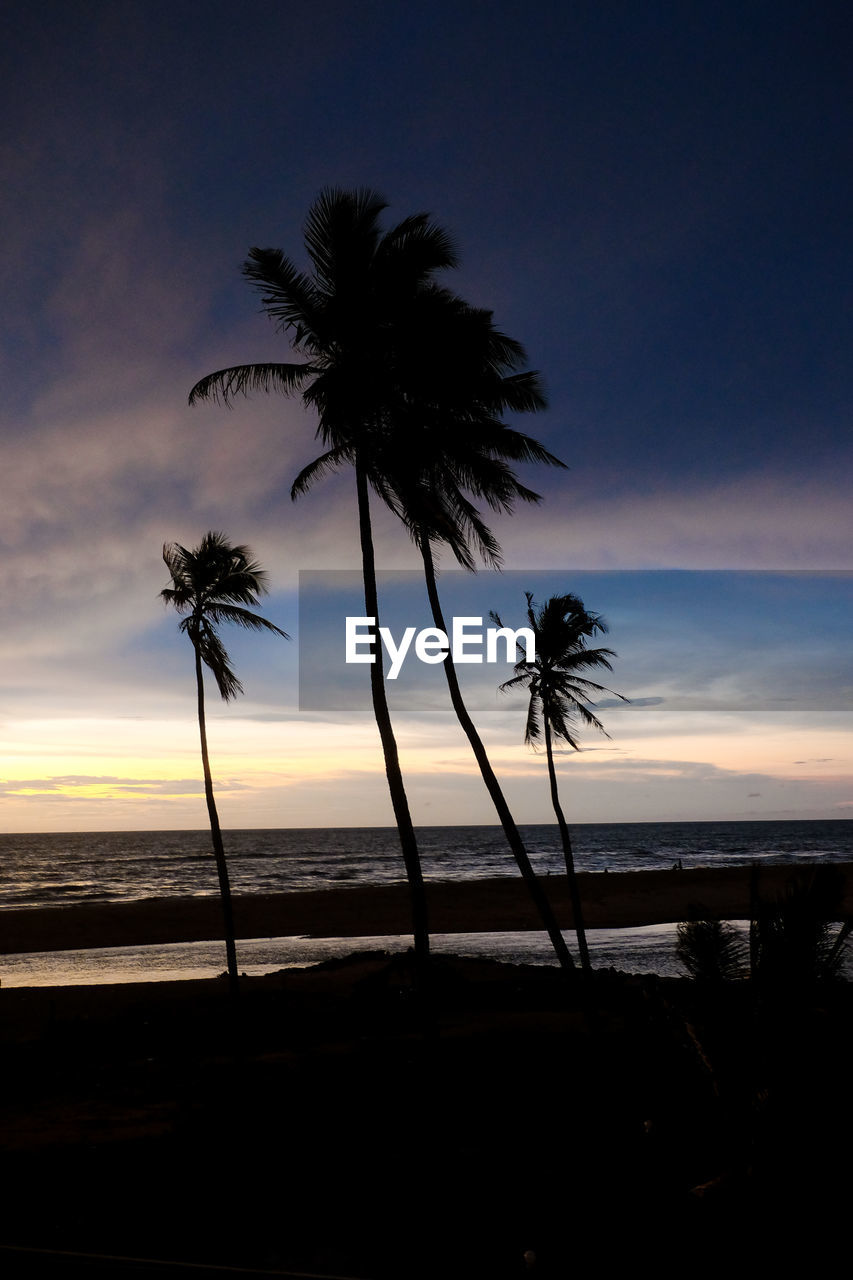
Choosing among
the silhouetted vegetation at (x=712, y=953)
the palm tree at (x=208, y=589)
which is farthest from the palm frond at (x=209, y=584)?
the silhouetted vegetation at (x=712, y=953)

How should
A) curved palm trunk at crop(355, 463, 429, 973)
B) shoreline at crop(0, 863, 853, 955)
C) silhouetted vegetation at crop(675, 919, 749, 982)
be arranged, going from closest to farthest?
silhouetted vegetation at crop(675, 919, 749, 982), curved palm trunk at crop(355, 463, 429, 973), shoreline at crop(0, 863, 853, 955)

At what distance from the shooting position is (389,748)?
38.2 feet

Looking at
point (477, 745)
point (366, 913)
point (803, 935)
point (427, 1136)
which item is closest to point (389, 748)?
point (477, 745)

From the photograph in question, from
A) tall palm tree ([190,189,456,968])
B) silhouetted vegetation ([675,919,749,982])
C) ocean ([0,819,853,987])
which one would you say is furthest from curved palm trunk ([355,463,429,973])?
ocean ([0,819,853,987])

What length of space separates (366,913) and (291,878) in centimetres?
2836

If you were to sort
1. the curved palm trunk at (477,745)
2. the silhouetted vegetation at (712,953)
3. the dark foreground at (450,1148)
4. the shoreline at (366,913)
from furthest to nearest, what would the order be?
the shoreline at (366,913) → the curved palm trunk at (477,745) → the silhouetted vegetation at (712,953) → the dark foreground at (450,1148)

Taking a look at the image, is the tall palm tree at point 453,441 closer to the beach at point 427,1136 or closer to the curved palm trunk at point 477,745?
the curved palm trunk at point 477,745

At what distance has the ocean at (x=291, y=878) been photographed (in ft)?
89.2

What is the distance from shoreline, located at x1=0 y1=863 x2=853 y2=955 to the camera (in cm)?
3516

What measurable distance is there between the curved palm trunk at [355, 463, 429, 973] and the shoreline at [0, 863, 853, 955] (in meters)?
21.9

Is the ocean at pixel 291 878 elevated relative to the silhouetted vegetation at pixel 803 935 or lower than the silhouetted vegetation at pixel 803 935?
lower

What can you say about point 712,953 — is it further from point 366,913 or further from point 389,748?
point 366,913

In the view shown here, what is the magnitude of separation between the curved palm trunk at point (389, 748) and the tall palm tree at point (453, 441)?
2.91 ft

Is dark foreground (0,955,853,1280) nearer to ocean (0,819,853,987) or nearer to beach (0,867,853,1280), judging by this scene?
beach (0,867,853,1280)
